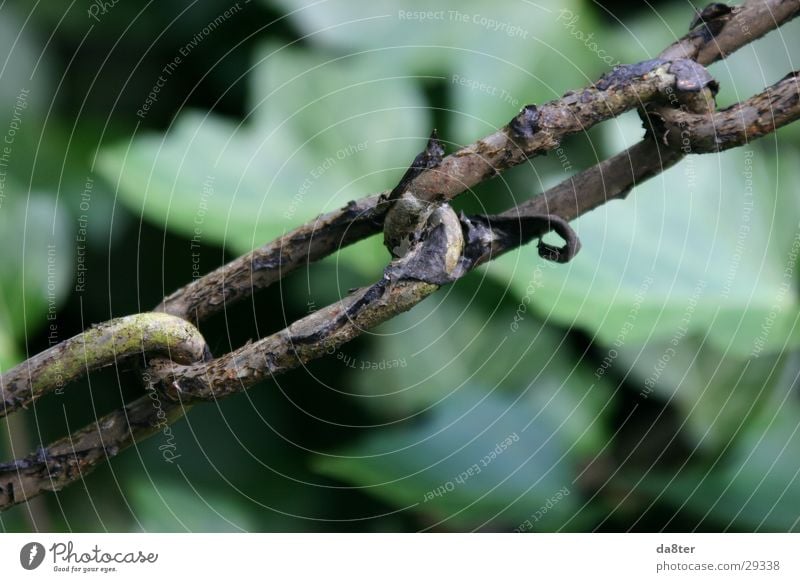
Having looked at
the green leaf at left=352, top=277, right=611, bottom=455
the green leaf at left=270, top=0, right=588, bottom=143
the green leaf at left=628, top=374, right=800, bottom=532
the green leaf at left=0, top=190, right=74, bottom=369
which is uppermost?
the green leaf at left=270, top=0, right=588, bottom=143

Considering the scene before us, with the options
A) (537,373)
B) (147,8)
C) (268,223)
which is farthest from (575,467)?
(147,8)

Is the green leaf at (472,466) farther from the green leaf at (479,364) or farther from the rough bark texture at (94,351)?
the rough bark texture at (94,351)

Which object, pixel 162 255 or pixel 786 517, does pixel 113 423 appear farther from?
pixel 786 517

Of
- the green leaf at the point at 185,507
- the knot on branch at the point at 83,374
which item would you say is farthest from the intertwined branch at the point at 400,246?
the green leaf at the point at 185,507

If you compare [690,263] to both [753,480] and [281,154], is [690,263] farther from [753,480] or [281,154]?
[281,154]
